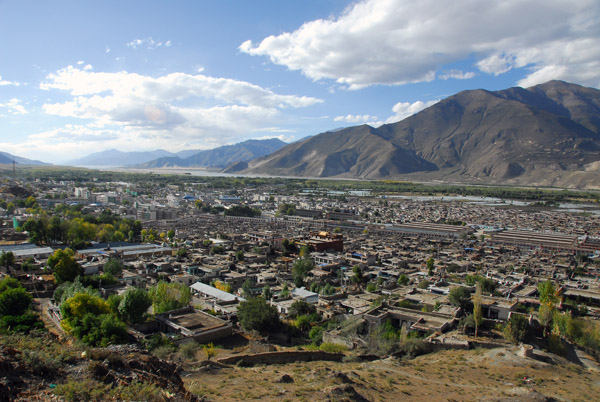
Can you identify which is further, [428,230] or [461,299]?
[428,230]

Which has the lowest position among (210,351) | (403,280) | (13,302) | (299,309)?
(403,280)

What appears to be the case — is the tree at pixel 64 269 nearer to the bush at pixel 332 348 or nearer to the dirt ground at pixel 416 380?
the dirt ground at pixel 416 380

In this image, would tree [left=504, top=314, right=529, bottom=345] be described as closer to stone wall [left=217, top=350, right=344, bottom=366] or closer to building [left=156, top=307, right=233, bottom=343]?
stone wall [left=217, top=350, right=344, bottom=366]

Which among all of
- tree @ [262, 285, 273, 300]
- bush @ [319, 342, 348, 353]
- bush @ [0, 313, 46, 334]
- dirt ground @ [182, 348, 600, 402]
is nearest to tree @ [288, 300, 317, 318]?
tree @ [262, 285, 273, 300]

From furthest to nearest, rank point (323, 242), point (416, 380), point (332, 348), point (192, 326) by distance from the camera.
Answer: point (323, 242) → point (192, 326) → point (332, 348) → point (416, 380)

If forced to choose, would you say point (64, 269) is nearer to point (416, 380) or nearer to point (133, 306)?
point (133, 306)

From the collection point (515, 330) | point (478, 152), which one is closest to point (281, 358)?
point (515, 330)
